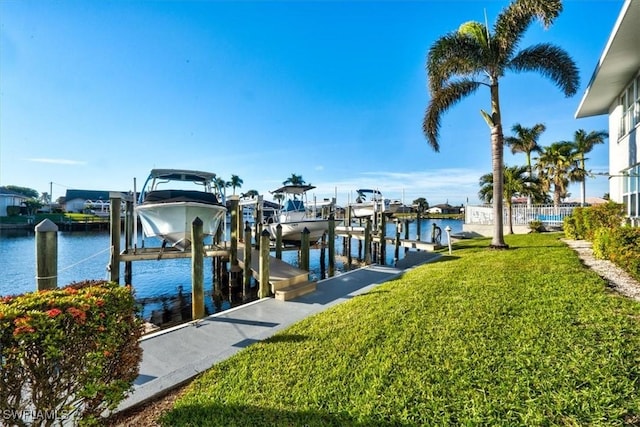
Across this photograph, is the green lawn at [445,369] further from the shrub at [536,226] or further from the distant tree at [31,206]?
the distant tree at [31,206]

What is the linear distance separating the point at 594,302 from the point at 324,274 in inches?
464

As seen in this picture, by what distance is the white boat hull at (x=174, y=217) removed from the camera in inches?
394

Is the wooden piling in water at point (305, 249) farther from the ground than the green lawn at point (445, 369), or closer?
farther from the ground

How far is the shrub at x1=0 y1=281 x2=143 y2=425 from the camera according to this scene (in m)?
2.10

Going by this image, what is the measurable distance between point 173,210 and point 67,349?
27.3 feet

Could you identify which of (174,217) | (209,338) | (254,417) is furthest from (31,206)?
(254,417)

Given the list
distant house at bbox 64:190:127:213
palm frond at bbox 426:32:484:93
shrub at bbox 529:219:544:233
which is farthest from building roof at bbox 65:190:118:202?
shrub at bbox 529:219:544:233

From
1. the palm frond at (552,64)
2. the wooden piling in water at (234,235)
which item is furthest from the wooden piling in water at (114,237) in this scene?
the palm frond at (552,64)

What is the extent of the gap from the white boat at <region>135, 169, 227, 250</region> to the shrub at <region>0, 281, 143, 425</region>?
767 centimetres

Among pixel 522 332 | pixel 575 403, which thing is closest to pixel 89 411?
pixel 575 403

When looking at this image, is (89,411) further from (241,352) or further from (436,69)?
(436,69)

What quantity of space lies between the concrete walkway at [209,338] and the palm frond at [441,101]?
26.7ft

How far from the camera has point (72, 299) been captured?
244 cm

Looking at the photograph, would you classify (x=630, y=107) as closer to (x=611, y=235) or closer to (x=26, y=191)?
(x=611, y=235)
